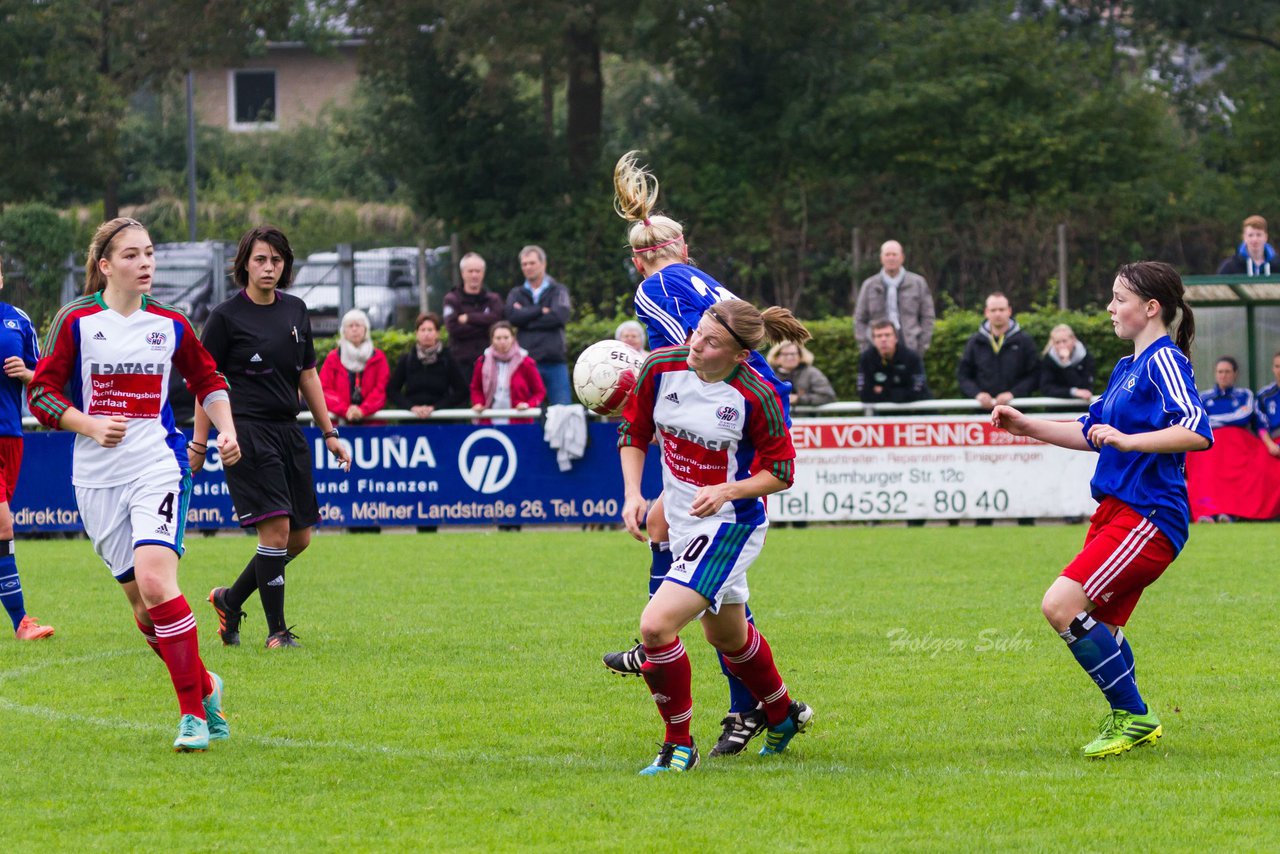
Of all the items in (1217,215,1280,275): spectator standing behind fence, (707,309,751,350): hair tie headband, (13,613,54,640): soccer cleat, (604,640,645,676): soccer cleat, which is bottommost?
(13,613,54,640): soccer cleat

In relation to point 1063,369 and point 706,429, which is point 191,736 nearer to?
point 706,429

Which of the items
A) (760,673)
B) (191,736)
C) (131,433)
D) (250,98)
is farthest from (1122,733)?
(250,98)

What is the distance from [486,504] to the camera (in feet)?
53.7

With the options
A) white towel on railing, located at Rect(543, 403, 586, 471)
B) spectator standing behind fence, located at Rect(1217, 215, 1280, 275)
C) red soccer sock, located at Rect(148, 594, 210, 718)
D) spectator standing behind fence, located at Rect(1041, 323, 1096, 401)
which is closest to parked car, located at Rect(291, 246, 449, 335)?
white towel on railing, located at Rect(543, 403, 586, 471)

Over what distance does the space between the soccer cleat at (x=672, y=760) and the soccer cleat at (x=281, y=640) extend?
3.63m

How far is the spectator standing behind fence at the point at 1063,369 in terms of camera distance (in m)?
16.4

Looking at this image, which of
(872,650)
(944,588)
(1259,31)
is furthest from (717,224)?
(872,650)

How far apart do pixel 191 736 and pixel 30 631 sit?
3.67m

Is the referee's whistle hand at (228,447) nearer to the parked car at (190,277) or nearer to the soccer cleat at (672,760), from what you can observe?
the soccer cleat at (672,760)

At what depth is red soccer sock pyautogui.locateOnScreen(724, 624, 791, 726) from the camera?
648cm

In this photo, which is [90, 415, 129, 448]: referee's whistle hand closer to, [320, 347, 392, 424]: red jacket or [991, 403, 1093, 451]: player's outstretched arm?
[991, 403, 1093, 451]: player's outstretched arm

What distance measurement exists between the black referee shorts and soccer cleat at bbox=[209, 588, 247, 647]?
49cm

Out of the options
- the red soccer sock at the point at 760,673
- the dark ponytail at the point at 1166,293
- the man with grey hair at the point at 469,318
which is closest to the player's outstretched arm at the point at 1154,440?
the dark ponytail at the point at 1166,293

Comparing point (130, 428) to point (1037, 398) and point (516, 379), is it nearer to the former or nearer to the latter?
point (516, 379)
